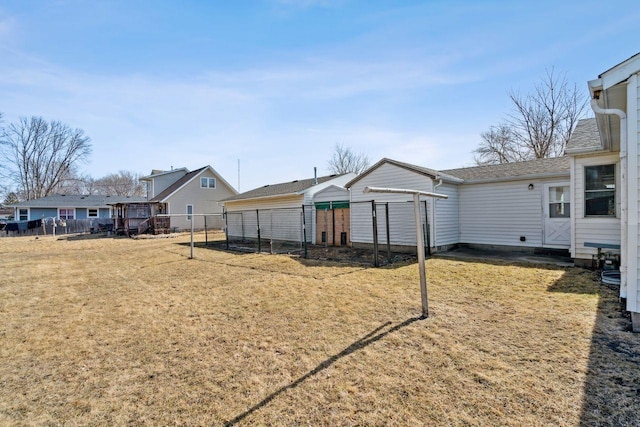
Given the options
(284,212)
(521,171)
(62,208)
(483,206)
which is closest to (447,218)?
(483,206)

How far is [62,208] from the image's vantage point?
28.8 meters

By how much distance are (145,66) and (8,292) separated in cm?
689

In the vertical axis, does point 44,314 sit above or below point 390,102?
below

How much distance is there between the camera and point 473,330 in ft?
12.6

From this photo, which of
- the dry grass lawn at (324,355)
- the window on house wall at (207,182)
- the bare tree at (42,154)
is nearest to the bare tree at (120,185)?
the bare tree at (42,154)

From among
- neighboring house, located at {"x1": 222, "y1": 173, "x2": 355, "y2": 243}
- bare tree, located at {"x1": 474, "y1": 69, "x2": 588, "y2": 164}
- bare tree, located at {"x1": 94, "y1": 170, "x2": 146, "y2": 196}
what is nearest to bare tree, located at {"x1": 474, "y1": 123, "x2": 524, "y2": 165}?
bare tree, located at {"x1": 474, "y1": 69, "x2": 588, "y2": 164}

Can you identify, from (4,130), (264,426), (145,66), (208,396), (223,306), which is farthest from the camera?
(4,130)

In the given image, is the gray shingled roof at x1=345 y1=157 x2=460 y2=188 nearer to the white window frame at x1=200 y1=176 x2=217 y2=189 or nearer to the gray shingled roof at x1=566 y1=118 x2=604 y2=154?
the gray shingled roof at x1=566 y1=118 x2=604 y2=154

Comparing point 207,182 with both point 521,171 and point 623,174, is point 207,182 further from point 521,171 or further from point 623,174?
point 623,174

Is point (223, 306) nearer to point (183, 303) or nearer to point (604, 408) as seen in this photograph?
point (183, 303)

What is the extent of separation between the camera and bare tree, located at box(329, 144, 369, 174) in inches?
1476

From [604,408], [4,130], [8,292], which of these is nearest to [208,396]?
[604,408]

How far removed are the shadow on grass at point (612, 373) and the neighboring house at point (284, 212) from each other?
31.7 ft

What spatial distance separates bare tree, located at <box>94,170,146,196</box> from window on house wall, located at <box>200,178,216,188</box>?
32.8 metres
